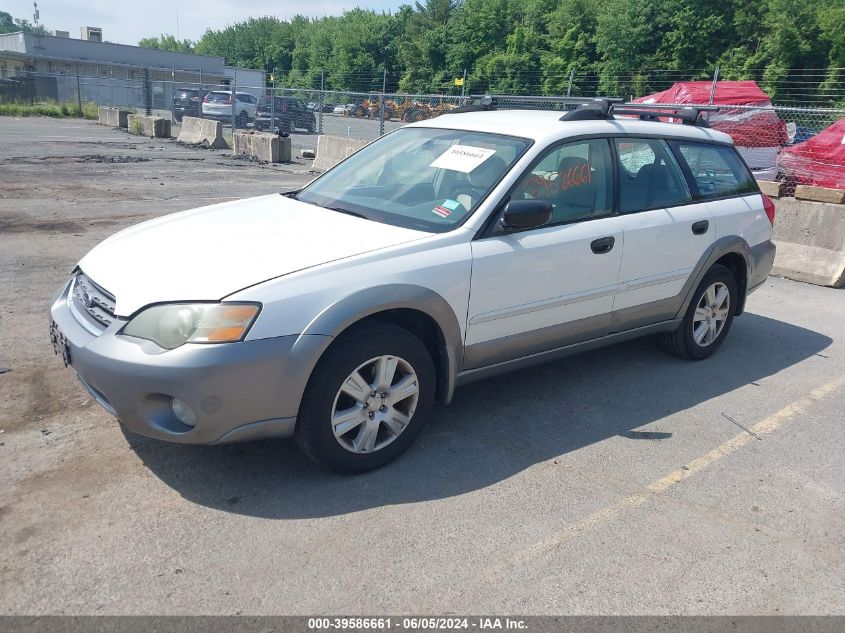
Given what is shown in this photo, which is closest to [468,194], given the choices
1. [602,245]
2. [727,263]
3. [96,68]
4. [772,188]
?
[602,245]

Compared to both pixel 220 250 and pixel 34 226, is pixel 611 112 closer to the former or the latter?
pixel 220 250

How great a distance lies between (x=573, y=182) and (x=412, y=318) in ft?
4.77

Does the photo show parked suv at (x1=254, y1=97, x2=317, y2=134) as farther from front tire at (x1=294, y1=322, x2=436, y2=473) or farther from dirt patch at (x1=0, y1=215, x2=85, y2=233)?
front tire at (x1=294, y1=322, x2=436, y2=473)

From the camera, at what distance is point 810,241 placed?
8422 mm

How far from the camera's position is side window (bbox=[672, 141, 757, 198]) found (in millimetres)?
5281

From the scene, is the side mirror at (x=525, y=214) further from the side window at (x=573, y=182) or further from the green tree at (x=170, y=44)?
the green tree at (x=170, y=44)

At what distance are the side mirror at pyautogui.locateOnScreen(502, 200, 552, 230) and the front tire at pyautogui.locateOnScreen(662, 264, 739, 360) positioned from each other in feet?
6.41

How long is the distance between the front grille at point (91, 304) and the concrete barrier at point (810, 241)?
7724 millimetres

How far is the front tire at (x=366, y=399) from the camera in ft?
10.9

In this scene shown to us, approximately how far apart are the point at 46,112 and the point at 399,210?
34.1 meters

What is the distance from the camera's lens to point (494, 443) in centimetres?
403

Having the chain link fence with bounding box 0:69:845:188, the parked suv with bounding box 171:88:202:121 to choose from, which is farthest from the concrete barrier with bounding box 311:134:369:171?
the parked suv with bounding box 171:88:202:121

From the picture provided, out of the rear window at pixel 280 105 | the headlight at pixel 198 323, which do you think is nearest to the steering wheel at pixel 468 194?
the headlight at pixel 198 323

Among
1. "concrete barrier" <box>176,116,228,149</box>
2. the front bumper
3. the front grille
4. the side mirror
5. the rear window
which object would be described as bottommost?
"concrete barrier" <box>176,116,228,149</box>
